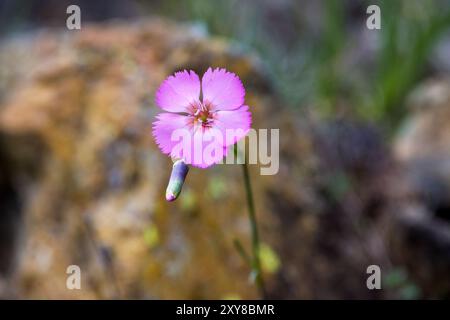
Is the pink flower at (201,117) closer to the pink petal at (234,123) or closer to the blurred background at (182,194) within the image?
the pink petal at (234,123)

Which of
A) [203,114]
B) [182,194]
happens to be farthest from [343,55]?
[203,114]

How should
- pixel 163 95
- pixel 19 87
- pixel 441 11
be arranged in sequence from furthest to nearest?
pixel 441 11
pixel 19 87
pixel 163 95

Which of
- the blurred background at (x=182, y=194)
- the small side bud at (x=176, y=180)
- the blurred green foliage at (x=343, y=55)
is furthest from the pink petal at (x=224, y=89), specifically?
the blurred green foliage at (x=343, y=55)

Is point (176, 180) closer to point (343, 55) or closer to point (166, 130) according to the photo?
point (166, 130)

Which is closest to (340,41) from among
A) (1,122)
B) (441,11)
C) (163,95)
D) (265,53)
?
(441,11)

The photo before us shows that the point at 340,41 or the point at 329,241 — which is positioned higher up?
the point at 340,41

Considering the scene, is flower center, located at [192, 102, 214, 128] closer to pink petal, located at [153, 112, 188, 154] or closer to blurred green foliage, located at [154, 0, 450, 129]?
pink petal, located at [153, 112, 188, 154]

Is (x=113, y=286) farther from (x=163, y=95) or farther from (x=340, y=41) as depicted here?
(x=340, y=41)
